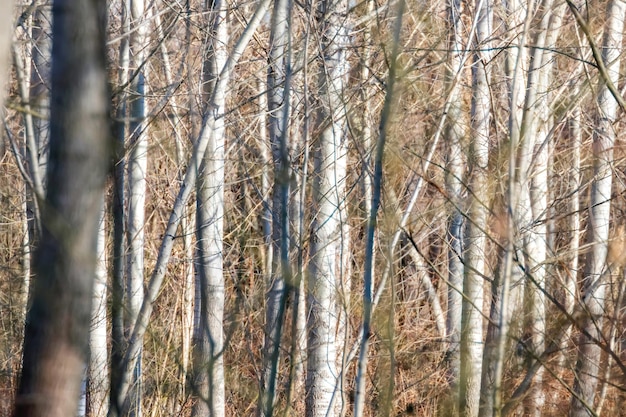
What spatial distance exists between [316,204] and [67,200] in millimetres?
4012

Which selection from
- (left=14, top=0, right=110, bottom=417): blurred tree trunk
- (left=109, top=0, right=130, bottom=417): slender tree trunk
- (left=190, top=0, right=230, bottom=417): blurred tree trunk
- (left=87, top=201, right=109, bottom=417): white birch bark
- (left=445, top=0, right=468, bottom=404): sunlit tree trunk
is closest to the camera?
(left=14, top=0, right=110, bottom=417): blurred tree trunk

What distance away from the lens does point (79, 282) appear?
267 cm

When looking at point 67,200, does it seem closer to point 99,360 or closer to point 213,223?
point 213,223

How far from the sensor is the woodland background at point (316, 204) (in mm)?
2695

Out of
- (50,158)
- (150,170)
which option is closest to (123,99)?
(50,158)

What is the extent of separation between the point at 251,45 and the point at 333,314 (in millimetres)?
3567

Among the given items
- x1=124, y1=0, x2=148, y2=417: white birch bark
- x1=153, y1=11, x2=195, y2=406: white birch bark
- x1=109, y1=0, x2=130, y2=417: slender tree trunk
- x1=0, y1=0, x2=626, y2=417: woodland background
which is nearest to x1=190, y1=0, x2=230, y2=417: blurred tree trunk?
x1=0, y1=0, x2=626, y2=417: woodland background

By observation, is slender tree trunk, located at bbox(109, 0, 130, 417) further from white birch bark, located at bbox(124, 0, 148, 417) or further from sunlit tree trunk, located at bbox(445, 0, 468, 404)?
sunlit tree trunk, located at bbox(445, 0, 468, 404)

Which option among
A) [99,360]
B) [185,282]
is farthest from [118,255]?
[185,282]

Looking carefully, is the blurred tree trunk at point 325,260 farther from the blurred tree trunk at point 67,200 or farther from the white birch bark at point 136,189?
the blurred tree trunk at point 67,200

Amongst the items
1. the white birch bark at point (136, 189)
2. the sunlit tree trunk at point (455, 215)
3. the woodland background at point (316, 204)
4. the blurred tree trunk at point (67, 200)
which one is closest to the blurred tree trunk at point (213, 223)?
the woodland background at point (316, 204)

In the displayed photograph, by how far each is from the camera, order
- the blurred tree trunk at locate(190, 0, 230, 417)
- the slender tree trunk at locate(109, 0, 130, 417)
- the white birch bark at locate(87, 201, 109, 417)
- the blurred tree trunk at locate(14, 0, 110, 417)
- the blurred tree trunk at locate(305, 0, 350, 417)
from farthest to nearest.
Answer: the white birch bark at locate(87, 201, 109, 417), the blurred tree trunk at locate(190, 0, 230, 417), the blurred tree trunk at locate(305, 0, 350, 417), the slender tree trunk at locate(109, 0, 130, 417), the blurred tree trunk at locate(14, 0, 110, 417)

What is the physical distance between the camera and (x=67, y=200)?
2.65m

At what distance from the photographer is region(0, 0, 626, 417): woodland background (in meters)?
2.70
